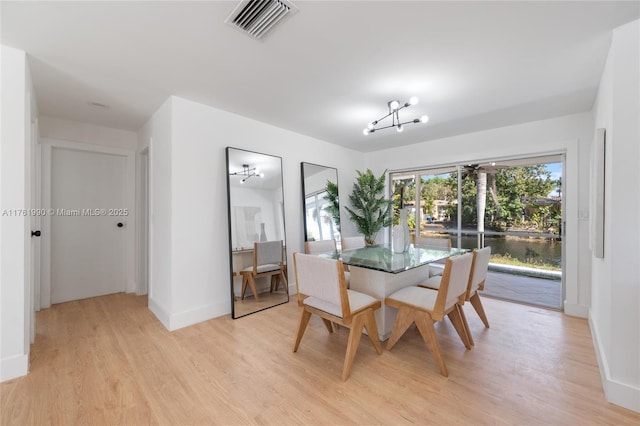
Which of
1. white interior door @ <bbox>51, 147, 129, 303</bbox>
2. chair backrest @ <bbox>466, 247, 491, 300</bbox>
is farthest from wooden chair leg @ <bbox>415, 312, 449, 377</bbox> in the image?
white interior door @ <bbox>51, 147, 129, 303</bbox>

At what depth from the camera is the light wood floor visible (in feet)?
5.18

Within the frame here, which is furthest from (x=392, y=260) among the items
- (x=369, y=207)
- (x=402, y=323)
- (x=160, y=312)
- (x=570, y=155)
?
(x=570, y=155)

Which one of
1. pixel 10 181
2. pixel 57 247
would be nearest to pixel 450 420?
pixel 10 181

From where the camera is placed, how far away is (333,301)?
1.98m

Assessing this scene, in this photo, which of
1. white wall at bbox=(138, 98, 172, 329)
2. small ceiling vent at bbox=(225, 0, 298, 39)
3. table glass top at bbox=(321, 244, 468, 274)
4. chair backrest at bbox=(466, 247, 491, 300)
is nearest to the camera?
small ceiling vent at bbox=(225, 0, 298, 39)

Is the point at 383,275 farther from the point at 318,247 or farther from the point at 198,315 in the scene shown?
the point at 198,315

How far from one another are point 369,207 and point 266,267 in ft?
7.06

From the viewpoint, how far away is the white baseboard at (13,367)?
A: 1.88m

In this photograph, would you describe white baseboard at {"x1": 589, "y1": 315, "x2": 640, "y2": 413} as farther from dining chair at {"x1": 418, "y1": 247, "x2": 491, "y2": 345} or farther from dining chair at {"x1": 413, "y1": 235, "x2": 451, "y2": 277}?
dining chair at {"x1": 413, "y1": 235, "x2": 451, "y2": 277}

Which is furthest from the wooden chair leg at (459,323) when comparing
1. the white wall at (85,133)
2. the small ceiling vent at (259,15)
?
the white wall at (85,133)

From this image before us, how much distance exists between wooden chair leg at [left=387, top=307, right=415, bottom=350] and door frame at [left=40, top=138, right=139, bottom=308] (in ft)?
12.0

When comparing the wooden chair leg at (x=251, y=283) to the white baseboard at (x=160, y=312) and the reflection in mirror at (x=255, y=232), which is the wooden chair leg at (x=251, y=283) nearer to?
the reflection in mirror at (x=255, y=232)

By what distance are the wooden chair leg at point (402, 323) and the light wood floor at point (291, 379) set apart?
11 centimetres

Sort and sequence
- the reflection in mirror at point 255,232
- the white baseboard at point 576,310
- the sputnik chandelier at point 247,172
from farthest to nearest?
the sputnik chandelier at point 247,172
the reflection in mirror at point 255,232
the white baseboard at point 576,310
